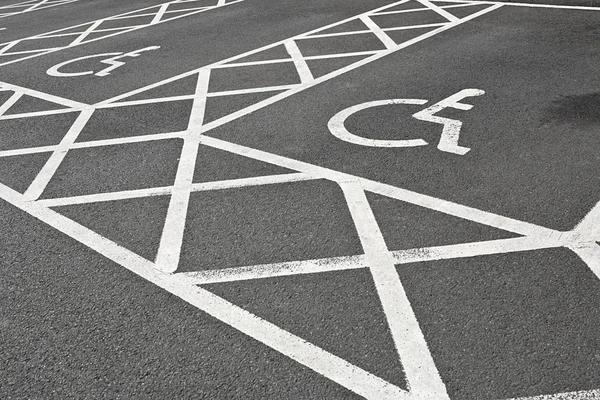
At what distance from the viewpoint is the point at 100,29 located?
13578 millimetres

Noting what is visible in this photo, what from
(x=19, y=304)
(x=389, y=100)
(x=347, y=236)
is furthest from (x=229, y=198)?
(x=389, y=100)

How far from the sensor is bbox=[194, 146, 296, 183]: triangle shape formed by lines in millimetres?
5742

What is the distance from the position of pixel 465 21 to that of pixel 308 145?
5.58 meters

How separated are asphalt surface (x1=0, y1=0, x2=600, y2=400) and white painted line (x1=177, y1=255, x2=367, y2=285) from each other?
2.1 inches

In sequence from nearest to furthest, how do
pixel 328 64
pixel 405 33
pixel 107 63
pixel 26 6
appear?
pixel 328 64 → pixel 405 33 → pixel 107 63 → pixel 26 6

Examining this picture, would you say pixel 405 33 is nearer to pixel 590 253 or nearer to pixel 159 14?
pixel 590 253

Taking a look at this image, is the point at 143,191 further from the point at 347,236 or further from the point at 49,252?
the point at 347,236

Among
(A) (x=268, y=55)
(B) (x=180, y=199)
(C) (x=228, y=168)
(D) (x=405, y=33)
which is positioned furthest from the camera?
(D) (x=405, y=33)

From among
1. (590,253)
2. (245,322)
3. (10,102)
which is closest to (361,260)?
(245,322)

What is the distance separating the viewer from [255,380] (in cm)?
339

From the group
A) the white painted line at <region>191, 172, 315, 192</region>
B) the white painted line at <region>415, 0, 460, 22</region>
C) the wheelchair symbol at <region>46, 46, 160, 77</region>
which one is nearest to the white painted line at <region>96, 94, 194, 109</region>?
the wheelchair symbol at <region>46, 46, 160, 77</region>

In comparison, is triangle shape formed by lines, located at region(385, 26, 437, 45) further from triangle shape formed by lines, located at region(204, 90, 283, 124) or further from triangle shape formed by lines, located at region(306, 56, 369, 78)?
triangle shape formed by lines, located at region(204, 90, 283, 124)

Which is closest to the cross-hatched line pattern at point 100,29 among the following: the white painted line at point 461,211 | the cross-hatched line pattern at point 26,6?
the cross-hatched line pattern at point 26,6

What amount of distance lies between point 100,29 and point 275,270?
11123 mm
